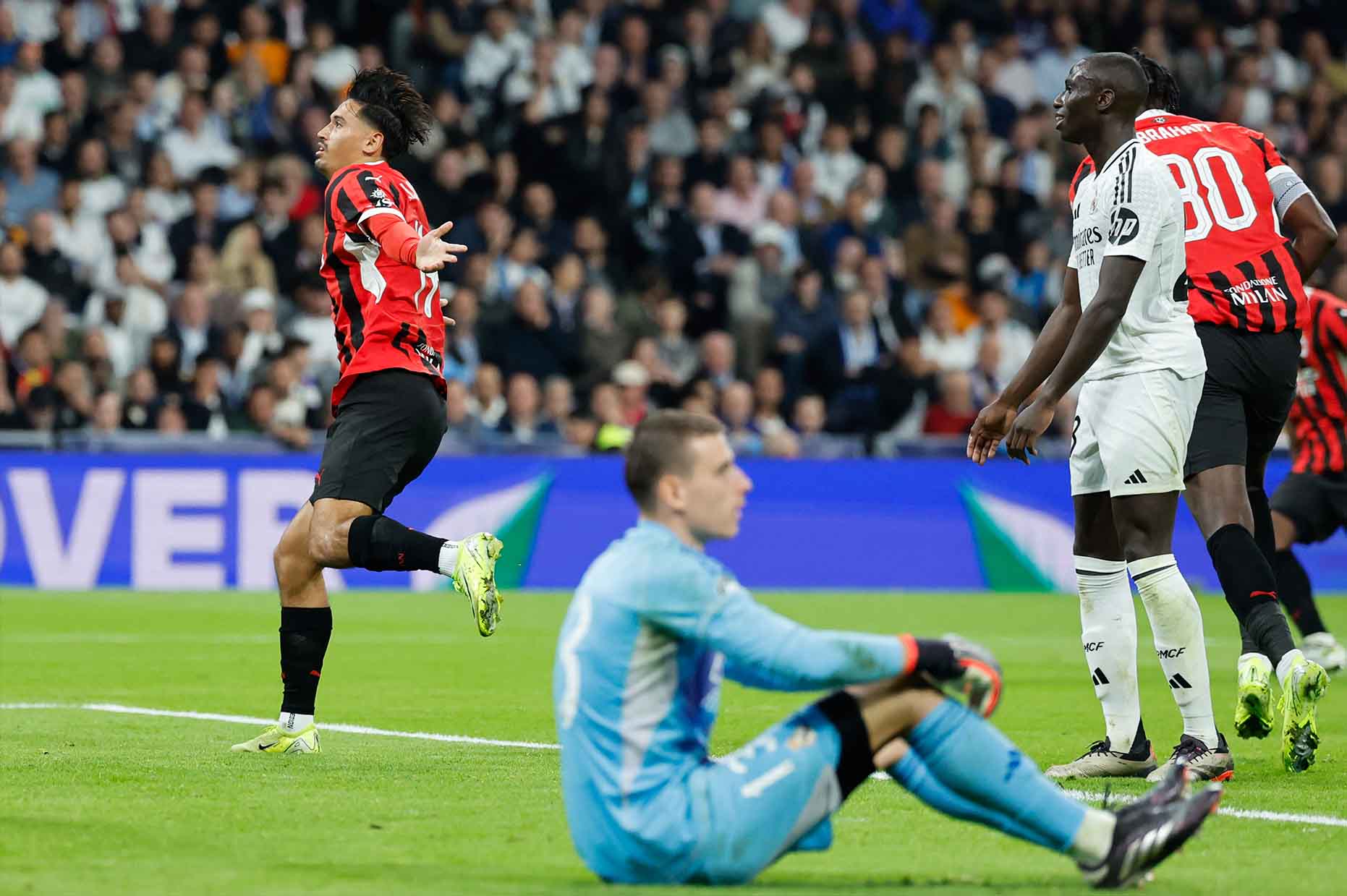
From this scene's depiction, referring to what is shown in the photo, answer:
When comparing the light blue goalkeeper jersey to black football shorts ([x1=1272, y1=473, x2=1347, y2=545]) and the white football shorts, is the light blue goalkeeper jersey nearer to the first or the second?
the white football shorts

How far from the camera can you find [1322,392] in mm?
11438

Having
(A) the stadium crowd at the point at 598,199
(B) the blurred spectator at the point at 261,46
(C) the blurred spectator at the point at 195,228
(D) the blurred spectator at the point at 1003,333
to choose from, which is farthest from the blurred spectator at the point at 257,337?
(D) the blurred spectator at the point at 1003,333

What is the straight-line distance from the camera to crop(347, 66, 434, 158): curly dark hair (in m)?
7.73

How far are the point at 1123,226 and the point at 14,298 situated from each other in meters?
12.5

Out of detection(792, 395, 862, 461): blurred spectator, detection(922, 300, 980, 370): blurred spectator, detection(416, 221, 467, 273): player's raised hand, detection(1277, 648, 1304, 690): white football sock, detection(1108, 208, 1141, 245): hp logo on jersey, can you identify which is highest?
detection(1108, 208, 1141, 245): hp logo on jersey

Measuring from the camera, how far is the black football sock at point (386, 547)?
715cm

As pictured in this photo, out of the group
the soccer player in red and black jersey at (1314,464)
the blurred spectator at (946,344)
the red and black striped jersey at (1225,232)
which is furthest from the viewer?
the blurred spectator at (946,344)

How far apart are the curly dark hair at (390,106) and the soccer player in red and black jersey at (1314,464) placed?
536 cm

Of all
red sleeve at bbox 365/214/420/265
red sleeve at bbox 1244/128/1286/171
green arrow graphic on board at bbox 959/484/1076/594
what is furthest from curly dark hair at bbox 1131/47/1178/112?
green arrow graphic on board at bbox 959/484/1076/594

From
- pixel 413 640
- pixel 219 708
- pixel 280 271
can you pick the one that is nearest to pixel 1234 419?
pixel 219 708

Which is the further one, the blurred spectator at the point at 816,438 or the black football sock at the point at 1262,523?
the blurred spectator at the point at 816,438

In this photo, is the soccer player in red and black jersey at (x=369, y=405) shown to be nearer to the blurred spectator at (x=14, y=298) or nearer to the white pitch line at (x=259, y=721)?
the white pitch line at (x=259, y=721)

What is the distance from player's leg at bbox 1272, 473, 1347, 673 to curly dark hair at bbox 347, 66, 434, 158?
5.55 metres

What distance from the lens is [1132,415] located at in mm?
6723
